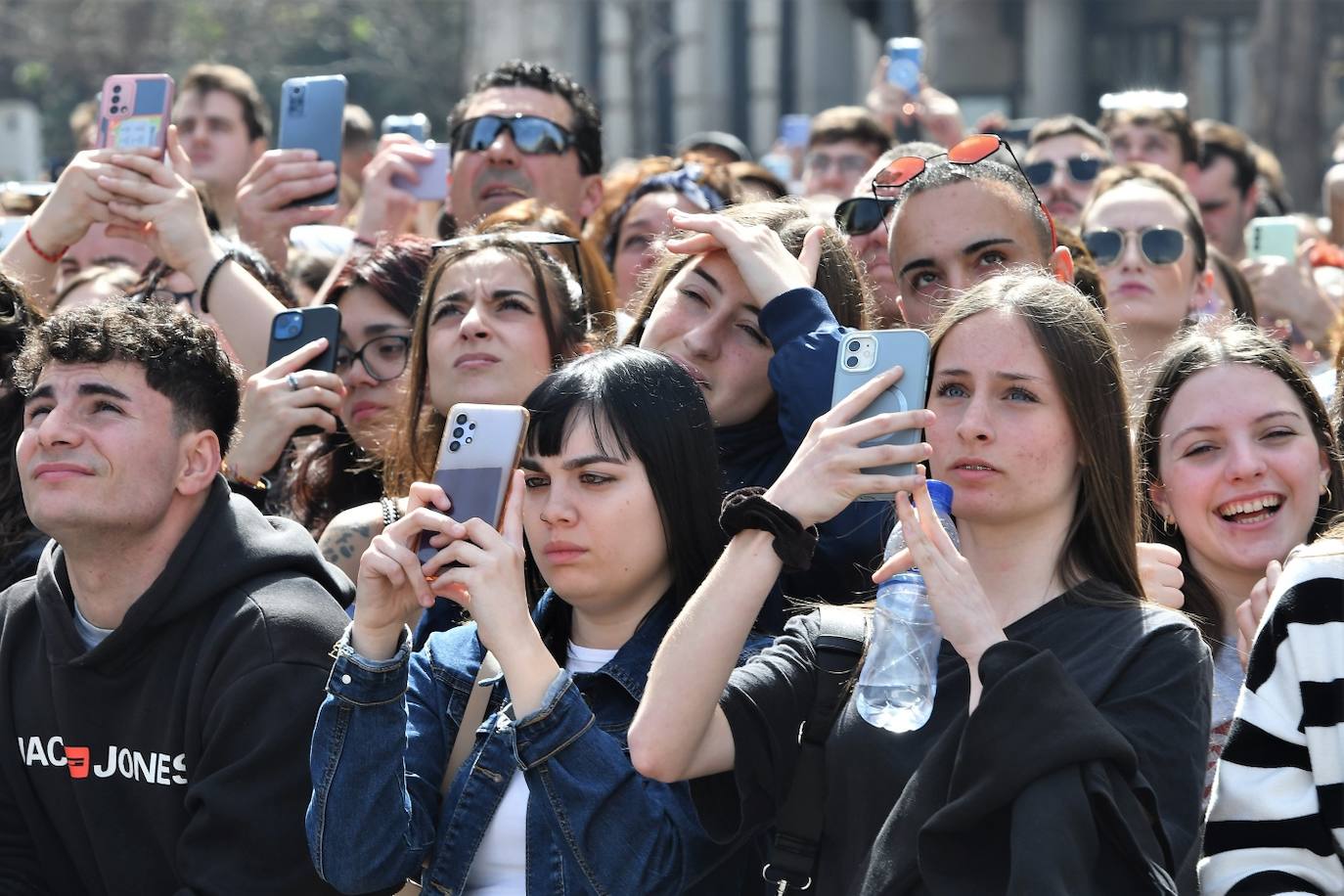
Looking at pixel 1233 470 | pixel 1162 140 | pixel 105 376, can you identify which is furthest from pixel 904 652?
pixel 1162 140

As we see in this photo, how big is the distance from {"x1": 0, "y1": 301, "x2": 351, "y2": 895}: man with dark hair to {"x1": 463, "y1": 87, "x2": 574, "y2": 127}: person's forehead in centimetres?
253

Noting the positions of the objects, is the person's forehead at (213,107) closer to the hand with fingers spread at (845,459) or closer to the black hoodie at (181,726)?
the black hoodie at (181,726)

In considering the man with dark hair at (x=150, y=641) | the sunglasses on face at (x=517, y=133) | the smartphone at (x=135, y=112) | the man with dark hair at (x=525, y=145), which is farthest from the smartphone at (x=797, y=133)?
the man with dark hair at (x=150, y=641)

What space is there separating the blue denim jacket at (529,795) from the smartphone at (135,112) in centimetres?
246

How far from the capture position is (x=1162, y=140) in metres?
8.24

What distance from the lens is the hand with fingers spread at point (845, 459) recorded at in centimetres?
320

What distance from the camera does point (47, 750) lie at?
4.12 metres

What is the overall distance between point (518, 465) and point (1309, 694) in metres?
1.46

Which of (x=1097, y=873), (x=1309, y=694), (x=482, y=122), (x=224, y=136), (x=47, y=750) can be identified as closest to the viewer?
(x=1097, y=873)

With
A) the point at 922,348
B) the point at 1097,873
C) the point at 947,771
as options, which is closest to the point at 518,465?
the point at 922,348

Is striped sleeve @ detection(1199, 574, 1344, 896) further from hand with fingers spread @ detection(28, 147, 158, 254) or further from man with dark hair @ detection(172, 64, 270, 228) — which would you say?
man with dark hair @ detection(172, 64, 270, 228)

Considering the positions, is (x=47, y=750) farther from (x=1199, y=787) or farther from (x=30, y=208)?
(x=30, y=208)

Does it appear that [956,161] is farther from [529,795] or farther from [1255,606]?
[529,795]

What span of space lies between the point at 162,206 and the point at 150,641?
1.64 meters
